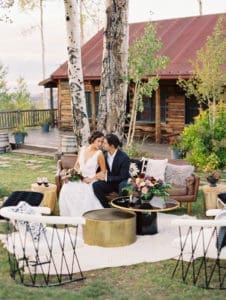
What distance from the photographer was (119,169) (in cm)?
859

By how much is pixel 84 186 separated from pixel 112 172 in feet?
1.76

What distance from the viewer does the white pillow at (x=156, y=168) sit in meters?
9.09

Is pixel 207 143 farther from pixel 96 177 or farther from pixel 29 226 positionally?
pixel 29 226

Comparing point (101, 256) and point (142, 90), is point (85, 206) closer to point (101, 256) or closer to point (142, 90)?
point (101, 256)

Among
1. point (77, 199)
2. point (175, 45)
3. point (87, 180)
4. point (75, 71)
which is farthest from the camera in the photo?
point (175, 45)

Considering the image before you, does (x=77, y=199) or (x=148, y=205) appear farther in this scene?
(x=77, y=199)

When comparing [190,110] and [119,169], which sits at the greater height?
[190,110]

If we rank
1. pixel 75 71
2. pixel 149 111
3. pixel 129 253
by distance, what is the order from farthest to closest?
pixel 149 111, pixel 75 71, pixel 129 253

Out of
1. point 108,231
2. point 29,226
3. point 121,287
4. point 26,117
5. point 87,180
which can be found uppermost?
point 26,117

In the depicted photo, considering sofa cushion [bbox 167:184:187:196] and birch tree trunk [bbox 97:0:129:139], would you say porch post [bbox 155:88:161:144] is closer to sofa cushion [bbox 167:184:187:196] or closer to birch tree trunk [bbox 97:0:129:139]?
birch tree trunk [bbox 97:0:129:139]

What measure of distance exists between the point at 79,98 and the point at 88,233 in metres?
5.49

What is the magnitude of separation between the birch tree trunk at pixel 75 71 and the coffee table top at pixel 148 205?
4260mm

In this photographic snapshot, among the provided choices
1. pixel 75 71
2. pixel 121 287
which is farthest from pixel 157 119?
pixel 121 287

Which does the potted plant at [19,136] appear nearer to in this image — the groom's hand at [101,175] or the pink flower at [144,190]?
the groom's hand at [101,175]
